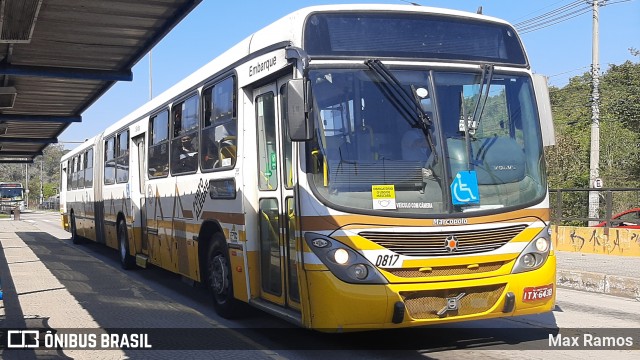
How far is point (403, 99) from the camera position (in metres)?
6.55

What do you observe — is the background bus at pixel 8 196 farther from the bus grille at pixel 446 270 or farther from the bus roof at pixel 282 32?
the bus grille at pixel 446 270

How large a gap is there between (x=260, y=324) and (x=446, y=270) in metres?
3.11

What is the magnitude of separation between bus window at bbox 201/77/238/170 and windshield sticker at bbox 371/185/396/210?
237 cm

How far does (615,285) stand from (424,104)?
662 cm

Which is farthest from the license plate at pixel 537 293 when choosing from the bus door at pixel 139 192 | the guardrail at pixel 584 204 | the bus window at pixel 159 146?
the guardrail at pixel 584 204

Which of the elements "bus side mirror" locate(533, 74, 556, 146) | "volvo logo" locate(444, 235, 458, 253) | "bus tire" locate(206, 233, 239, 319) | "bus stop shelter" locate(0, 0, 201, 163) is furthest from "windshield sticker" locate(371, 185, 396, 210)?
"bus stop shelter" locate(0, 0, 201, 163)

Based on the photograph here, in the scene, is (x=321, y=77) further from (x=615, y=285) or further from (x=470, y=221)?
(x=615, y=285)

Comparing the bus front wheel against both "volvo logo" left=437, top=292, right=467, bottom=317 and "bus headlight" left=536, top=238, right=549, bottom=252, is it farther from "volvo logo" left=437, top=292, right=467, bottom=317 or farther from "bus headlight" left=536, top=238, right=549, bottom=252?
"bus headlight" left=536, top=238, right=549, bottom=252

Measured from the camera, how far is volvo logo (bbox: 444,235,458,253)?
6340 mm

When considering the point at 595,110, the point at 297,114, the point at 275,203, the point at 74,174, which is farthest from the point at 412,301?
the point at 595,110

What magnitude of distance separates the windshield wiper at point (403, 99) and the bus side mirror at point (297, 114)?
74 cm

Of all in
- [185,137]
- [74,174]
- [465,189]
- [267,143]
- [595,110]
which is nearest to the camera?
[465,189]

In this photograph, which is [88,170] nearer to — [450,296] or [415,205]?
[415,205]

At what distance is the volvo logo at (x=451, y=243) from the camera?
6340 millimetres
